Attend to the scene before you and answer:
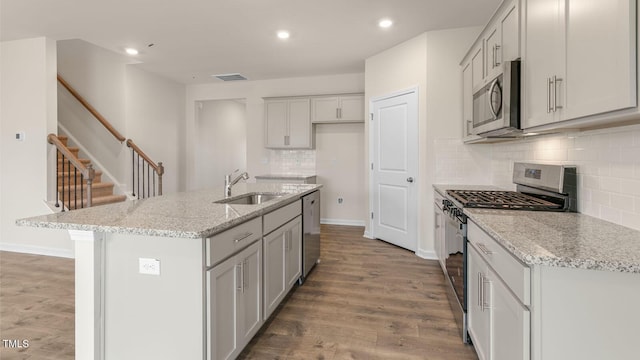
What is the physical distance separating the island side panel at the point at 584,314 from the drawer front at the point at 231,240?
1323 millimetres

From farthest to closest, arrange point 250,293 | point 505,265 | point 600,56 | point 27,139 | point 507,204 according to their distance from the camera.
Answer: point 27,139 → point 507,204 → point 250,293 → point 505,265 → point 600,56

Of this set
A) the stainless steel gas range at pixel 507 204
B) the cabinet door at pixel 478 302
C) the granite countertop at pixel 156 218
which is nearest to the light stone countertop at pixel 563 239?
the stainless steel gas range at pixel 507 204

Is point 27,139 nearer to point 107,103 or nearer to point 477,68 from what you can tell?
point 107,103

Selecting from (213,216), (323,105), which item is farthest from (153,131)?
(213,216)

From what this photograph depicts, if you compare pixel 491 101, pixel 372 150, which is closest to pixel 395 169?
pixel 372 150

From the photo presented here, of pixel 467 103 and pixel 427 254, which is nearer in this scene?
pixel 467 103

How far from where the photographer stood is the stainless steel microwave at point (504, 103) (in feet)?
6.56

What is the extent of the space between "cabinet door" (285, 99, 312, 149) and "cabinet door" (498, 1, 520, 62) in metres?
3.70

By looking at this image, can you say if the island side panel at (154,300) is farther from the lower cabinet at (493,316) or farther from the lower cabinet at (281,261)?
the lower cabinet at (493,316)

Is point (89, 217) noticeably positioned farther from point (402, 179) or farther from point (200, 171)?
point (200, 171)

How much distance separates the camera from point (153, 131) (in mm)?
5914

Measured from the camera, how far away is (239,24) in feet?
11.9

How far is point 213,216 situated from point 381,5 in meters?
2.65

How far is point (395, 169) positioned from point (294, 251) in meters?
2.11
